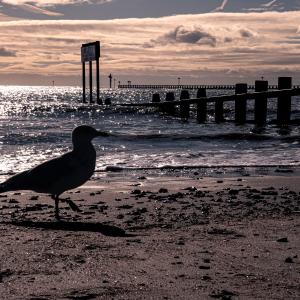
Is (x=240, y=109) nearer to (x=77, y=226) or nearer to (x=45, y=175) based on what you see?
(x=45, y=175)

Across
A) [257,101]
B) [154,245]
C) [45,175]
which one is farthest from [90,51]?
[154,245]

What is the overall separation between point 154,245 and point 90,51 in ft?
143

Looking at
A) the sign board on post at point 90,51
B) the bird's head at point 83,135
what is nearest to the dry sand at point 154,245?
the bird's head at point 83,135

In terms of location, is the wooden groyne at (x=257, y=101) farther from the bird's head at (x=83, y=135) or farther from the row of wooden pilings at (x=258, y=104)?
the bird's head at (x=83, y=135)

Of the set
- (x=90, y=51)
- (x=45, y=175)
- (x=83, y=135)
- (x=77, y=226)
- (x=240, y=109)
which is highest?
(x=90, y=51)

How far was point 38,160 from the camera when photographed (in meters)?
13.0

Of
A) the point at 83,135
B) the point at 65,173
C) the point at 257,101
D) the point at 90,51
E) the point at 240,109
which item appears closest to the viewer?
the point at 65,173

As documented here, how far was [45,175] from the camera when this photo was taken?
6.06 meters

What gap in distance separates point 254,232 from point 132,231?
100 cm

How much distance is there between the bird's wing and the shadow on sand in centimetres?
44

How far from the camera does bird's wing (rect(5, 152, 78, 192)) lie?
236 inches

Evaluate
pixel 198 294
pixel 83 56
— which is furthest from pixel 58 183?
pixel 83 56

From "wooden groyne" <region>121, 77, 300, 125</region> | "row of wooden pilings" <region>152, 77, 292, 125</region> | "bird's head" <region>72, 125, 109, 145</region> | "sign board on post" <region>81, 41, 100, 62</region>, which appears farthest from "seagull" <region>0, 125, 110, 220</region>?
"sign board on post" <region>81, 41, 100, 62</region>

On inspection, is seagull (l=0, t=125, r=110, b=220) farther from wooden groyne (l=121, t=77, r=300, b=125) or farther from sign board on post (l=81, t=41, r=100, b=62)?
sign board on post (l=81, t=41, r=100, b=62)
